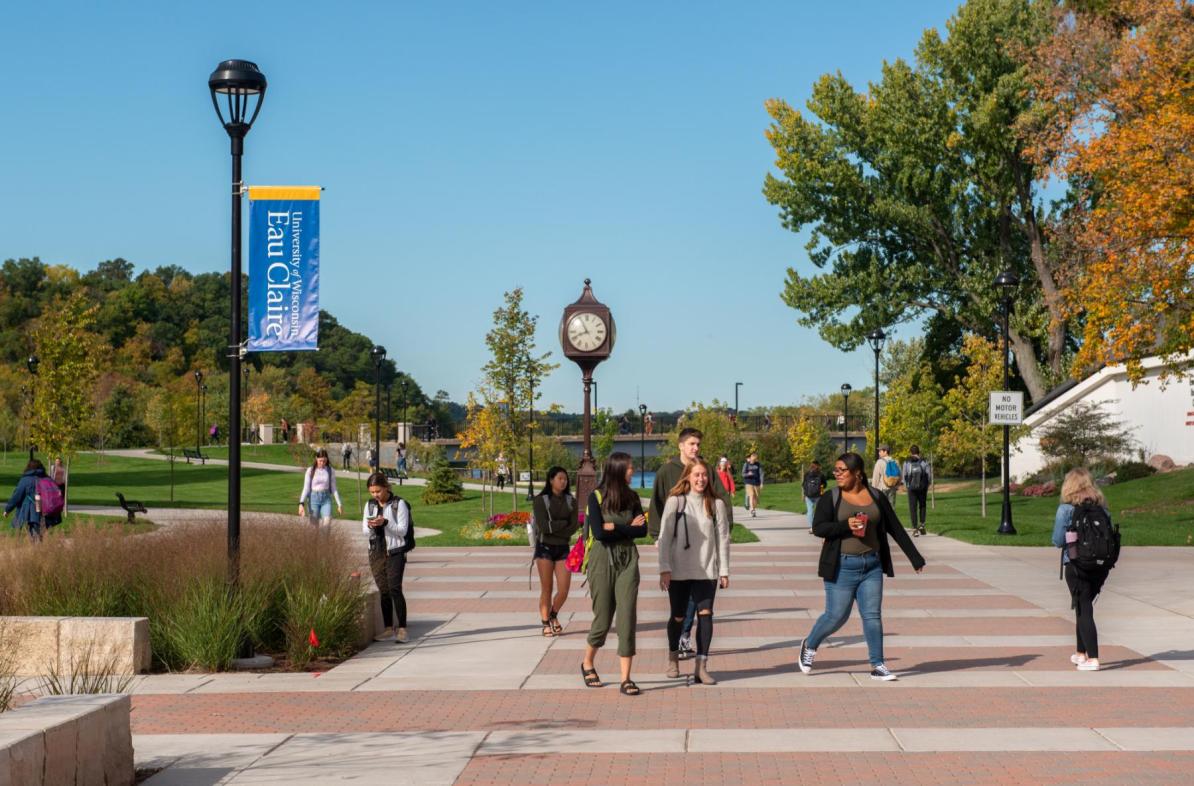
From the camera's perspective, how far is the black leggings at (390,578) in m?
13.2

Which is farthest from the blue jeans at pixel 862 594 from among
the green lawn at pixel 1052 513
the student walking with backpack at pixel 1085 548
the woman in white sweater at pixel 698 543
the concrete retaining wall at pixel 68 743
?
the green lawn at pixel 1052 513

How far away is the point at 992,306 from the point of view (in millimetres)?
48812

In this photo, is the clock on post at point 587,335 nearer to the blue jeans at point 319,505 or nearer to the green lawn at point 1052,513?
the blue jeans at point 319,505

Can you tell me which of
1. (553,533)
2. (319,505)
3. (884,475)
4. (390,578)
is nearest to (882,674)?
(553,533)

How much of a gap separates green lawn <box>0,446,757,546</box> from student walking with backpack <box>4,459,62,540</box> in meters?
7.79

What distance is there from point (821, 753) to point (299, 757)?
3.07 metres

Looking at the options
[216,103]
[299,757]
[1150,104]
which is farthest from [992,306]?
[299,757]

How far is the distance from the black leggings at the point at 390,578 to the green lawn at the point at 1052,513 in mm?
15229

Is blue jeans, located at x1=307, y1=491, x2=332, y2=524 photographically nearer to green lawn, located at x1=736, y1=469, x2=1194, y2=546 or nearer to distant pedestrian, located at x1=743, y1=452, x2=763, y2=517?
green lawn, located at x1=736, y1=469, x2=1194, y2=546

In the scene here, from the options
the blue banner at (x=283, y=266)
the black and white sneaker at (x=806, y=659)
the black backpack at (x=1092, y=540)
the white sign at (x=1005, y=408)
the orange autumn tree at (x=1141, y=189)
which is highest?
the orange autumn tree at (x=1141, y=189)

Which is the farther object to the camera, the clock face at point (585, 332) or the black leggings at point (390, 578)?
the clock face at point (585, 332)

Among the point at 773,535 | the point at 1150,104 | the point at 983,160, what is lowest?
the point at 773,535

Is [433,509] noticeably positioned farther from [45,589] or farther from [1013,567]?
[45,589]

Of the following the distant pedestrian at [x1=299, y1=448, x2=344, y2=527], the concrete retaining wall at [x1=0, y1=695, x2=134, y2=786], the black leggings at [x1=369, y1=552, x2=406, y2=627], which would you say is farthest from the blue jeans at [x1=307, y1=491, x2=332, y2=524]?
the concrete retaining wall at [x1=0, y1=695, x2=134, y2=786]
